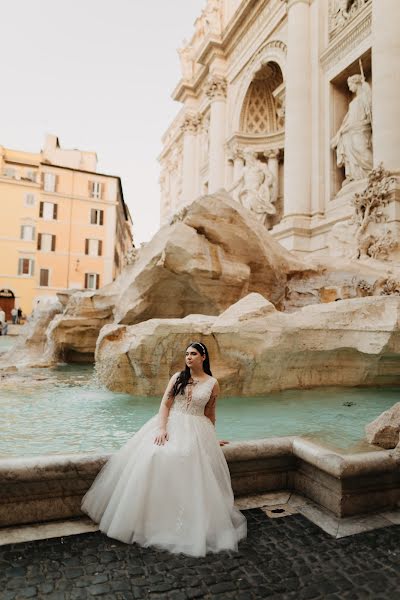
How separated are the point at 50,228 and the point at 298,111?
71.7 ft

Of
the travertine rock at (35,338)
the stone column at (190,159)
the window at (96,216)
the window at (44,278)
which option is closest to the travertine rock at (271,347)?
the travertine rock at (35,338)

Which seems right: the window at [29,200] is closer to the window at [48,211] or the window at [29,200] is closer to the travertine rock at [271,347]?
the window at [48,211]

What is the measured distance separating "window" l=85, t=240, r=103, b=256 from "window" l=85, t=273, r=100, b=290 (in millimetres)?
1564

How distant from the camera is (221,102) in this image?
22375 millimetres

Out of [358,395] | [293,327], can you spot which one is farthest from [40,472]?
[358,395]

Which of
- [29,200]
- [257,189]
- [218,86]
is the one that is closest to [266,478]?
[257,189]

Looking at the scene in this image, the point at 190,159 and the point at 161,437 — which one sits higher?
the point at 190,159

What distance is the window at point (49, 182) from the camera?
32.0 m

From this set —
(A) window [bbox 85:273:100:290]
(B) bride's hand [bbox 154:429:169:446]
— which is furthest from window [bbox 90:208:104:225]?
(B) bride's hand [bbox 154:429:169:446]

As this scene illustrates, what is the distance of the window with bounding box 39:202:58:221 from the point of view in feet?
104

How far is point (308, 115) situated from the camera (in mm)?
15508

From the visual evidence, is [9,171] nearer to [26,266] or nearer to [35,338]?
[26,266]

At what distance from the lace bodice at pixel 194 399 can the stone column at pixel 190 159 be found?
81.5 ft

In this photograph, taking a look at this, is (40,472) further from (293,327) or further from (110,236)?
(110,236)
